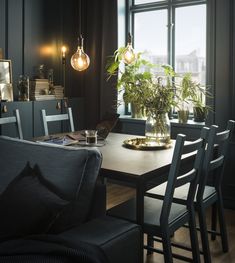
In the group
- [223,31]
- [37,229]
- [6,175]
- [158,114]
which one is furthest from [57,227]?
[223,31]

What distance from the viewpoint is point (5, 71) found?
424cm

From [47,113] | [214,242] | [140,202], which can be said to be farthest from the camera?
[47,113]

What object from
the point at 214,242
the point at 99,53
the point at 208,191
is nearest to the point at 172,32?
the point at 99,53

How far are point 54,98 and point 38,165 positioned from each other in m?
2.76

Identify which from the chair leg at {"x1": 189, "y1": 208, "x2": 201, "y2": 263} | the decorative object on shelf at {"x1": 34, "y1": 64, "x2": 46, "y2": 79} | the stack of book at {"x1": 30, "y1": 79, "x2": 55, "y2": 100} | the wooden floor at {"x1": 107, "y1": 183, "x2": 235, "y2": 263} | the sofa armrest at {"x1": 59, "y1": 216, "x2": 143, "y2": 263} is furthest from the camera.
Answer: the decorative object on shelf at {"x1": 34, "y1": 64, "x2": 46, "y2": 79}

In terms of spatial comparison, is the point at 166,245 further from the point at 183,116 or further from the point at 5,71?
the point at 5,71

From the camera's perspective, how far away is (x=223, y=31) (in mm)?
3867

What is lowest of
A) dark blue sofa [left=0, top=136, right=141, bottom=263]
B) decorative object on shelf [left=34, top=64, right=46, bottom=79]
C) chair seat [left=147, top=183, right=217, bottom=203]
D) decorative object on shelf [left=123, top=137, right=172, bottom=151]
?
chair seat [left=147, top=183, right=217, bottom=203]

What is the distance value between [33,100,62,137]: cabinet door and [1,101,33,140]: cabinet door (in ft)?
0.22

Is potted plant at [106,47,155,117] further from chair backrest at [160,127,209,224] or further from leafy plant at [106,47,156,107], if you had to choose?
chair backrest at [160,127,209,224]

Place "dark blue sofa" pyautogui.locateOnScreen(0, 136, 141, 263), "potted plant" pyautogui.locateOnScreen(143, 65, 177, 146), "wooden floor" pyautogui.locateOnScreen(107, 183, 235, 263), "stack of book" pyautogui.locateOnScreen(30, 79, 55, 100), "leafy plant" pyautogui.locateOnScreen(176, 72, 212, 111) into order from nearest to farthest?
"dark blue sofa" pyautogui.locateOnScreen(0, 136, 141, 263) < "wooden floor" pyautogui.locateOnScreen(107, 183, 235, 263) < "potted plant" pyautogui.locateOnScreen(143, 65, 177, 146) < "leafy plant" pyautogui.locateOnScreen(176, 72, 212, 111) < "stack of book" pyautogui.locateOnScreen(30, 79, 55, 100)

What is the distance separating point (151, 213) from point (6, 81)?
2447 mm

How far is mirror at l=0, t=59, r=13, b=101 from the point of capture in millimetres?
4129

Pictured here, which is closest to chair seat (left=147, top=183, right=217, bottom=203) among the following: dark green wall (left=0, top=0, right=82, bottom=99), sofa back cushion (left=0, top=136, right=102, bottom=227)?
sofa back cushion (left=0, top=136, right=102, bottom=227)
